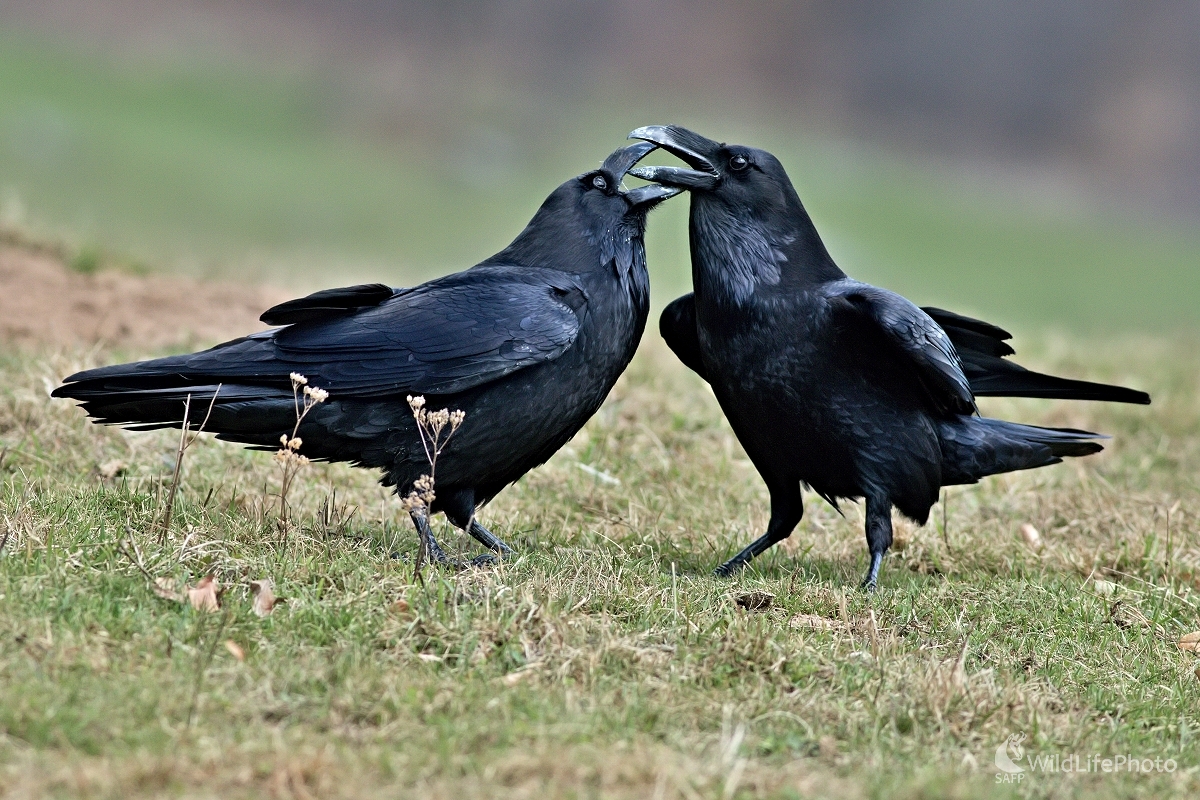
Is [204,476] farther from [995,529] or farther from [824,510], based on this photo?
[995,529]

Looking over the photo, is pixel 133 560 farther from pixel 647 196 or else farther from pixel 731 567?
pixel 647 196

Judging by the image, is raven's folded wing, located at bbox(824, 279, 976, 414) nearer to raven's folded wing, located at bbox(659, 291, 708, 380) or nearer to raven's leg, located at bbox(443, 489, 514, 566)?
raven's folded wing, located at bbox(659, 291, 708, 380)

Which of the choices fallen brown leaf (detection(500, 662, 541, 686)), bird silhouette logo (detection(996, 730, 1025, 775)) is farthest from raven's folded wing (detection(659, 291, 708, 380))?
bird silhouette logo (detection(996, 730, 1025, 775))

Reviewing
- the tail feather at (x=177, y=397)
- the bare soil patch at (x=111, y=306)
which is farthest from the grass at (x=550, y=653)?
the bare soil patch at (x=111, y=306)

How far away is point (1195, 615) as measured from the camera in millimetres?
4551

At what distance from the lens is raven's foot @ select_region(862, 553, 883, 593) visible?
178 inches

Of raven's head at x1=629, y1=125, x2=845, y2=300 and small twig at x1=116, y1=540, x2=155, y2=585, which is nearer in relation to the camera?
small twig at x1=116, y1=540, x2=155, y2=585

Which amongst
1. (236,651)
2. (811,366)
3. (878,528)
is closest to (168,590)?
(236,651)

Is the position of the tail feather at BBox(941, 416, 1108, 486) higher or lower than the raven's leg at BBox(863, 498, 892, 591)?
higher

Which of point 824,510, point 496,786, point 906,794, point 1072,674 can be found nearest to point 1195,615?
point 1072,674

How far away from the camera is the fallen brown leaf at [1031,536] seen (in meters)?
5.24

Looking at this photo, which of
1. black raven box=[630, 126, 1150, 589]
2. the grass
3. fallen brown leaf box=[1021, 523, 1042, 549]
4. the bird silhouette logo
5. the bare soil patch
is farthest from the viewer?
the bare soil patch

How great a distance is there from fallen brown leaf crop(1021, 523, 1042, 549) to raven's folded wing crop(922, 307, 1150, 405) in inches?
23.3

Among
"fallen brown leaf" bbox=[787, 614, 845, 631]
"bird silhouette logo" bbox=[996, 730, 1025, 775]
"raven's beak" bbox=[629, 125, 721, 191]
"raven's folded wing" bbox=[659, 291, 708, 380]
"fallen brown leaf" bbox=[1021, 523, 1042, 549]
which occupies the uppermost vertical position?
"raven's beak" bbox=[629, 125, 721, 191]
